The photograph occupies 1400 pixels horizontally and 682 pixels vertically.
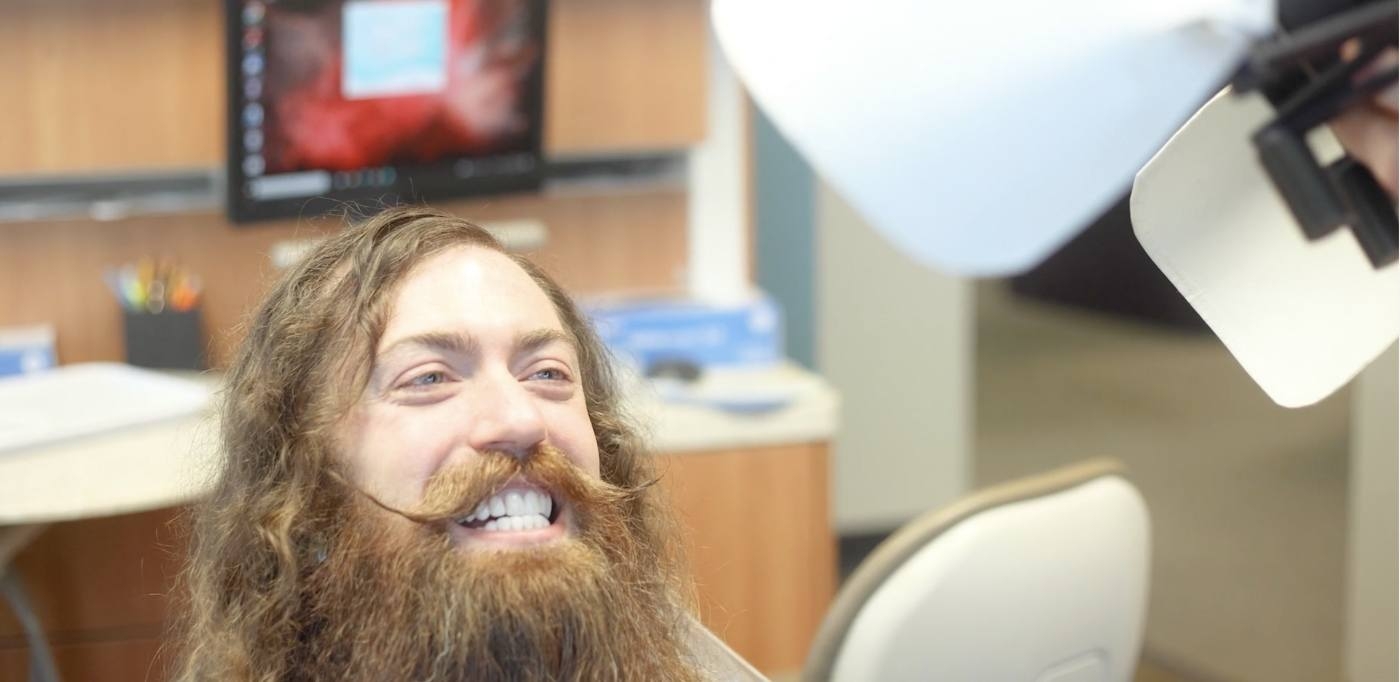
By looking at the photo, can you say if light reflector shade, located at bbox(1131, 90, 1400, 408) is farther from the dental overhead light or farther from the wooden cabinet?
the wooden cabinet

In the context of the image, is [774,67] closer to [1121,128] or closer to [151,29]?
[1121,128]

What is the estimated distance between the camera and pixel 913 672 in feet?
4.71

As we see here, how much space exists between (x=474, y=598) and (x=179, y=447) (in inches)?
49.6

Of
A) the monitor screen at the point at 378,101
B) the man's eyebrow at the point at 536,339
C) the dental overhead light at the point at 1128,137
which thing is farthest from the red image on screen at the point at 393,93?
the dental overhead light at the point at 1128,137

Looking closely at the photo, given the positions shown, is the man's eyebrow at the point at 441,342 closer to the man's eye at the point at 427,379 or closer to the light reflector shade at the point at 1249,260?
the man's eye at the point at 427,379

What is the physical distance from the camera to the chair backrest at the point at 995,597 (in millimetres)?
1435

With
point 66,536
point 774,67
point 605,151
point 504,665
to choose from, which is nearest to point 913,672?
point 504,665

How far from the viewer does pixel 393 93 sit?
2648 millimetres

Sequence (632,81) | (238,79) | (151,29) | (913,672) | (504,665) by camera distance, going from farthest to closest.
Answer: (632,81), (151,29), (238,79), (913,672), (504,665)

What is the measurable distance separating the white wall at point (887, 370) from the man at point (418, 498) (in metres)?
2.51

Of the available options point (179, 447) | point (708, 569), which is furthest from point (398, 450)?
point (708, 569)

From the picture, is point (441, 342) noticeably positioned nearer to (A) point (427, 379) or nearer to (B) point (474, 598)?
(A) point (427, 379)

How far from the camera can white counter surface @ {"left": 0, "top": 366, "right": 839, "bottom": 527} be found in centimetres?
203

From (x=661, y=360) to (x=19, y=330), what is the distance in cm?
107
